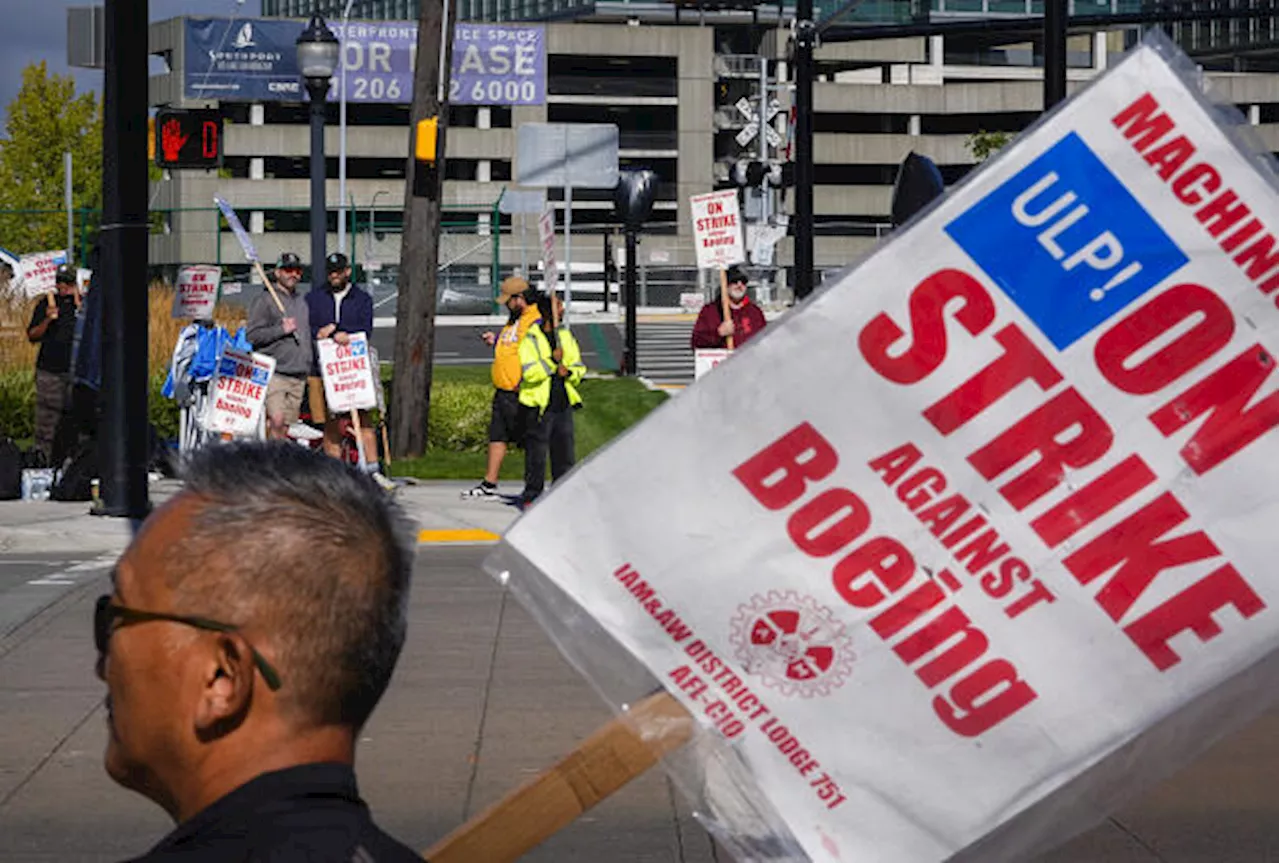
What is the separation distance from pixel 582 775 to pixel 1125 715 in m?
0.55

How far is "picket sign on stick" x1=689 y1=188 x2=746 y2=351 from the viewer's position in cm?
2331

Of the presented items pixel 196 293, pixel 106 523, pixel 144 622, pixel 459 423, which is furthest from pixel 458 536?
pixel 144 622

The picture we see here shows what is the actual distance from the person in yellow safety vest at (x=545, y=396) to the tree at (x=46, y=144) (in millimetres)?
51530

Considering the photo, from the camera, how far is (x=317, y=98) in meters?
→ 24.6

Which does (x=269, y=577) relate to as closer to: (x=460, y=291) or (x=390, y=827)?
(x=390, y=827)

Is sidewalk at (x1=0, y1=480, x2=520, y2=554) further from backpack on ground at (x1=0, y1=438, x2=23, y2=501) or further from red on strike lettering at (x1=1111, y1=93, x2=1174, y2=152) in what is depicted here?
red on strike lettering at (x1=1111, y1=93, x2=1174, y2=152)

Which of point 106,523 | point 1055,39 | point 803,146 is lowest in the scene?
point 106,523

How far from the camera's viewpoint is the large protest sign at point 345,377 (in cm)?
2017

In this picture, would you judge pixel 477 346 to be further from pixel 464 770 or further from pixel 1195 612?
pixel 1195 612

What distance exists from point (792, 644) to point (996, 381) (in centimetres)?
33

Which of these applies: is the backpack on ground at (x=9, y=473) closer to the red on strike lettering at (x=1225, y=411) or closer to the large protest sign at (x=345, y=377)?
the large protest sign at (x=345, y=377)

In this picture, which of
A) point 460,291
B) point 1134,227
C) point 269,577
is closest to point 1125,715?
point 1134,227

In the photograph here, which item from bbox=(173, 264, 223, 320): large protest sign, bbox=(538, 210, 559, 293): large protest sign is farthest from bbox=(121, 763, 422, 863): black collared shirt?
bbox=(538, 210, 559, 293): large protest sign

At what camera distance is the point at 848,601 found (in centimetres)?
255
